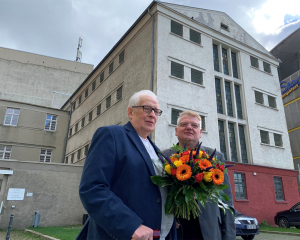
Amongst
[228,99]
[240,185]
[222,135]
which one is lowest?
[240,185]

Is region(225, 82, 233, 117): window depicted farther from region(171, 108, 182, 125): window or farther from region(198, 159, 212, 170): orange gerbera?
region(198, 159, 212, 170): orange gerbera

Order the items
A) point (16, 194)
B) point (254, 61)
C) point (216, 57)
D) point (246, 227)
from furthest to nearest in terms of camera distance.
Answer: point (254, 61), point (216, 57), point (16, 194), point (246, 227)

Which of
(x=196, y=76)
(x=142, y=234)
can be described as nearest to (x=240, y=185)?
(x=196, y=76)

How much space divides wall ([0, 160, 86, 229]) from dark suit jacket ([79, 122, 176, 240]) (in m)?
16.5

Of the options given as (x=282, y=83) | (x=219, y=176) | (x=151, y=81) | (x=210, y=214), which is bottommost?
(x=210, y=214)

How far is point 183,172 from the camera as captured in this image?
2.12 m

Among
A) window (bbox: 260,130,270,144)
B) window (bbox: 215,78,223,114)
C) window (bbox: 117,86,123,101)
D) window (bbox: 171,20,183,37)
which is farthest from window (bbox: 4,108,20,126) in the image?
window (bbox: 260,130,270,144)

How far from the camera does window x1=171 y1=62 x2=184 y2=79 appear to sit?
17984 millimetres

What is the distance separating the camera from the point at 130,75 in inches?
787

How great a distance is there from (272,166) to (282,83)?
22.7m

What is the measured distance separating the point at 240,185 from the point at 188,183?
17.2 m

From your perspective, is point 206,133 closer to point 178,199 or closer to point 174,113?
point 174,113

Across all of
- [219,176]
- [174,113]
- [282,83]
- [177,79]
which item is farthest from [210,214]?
[282,83]

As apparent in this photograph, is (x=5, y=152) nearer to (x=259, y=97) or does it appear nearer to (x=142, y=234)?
(x=259, y=97)
